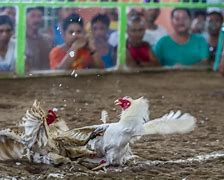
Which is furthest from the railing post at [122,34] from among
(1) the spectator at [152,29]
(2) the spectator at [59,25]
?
(2) the spectator at [59,25]

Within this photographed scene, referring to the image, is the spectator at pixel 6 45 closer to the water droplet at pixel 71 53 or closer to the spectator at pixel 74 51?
the spectator at pixel 74 51

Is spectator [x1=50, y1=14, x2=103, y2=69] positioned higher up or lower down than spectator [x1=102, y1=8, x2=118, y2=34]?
lower down

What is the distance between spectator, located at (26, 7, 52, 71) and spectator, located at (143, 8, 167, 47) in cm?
184

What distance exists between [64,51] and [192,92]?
208 centimetres

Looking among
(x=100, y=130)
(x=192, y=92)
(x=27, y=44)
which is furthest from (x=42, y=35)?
(x=100, y=130)

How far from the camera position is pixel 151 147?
5.24 meters

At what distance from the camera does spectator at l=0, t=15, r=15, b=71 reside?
930cm

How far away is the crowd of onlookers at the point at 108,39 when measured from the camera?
9.49 m

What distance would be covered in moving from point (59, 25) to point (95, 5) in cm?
78

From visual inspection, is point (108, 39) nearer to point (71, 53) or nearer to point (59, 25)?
point (71, 53)

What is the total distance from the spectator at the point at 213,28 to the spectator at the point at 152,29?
99 centimetres

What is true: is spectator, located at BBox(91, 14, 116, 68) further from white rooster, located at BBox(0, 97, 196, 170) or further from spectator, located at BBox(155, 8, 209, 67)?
white rooster, located at BBox(0, 97, 196, 170)

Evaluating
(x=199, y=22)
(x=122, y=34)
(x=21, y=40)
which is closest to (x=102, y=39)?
(x=122, y=34)

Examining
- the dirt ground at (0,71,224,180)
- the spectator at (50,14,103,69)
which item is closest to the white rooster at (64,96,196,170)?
the dirt ground at (0,71,224,180)
